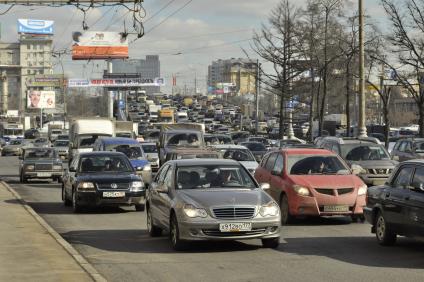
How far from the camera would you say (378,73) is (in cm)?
Answer: 5303

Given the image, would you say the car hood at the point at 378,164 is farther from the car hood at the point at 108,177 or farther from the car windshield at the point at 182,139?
the car windshield at the point at 182,139

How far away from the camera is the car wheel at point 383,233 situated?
12.2 m

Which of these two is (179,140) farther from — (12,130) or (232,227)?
(12,130)

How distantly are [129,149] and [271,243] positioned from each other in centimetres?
1745

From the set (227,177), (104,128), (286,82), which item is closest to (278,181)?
(227,177)

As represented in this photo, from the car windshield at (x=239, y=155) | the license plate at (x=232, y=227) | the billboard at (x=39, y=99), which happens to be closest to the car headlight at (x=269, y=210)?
the license plate at (x=232, y=227)

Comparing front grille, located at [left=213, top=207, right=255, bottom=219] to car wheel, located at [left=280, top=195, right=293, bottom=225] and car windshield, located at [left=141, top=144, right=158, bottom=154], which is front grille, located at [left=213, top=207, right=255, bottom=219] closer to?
car wheel, located at [left=280, top=195, right=293, bottom=225]

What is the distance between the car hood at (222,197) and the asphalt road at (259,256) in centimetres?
78

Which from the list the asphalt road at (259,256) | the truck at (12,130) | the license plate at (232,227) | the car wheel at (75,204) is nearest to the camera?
the asphalt road at (259,256)

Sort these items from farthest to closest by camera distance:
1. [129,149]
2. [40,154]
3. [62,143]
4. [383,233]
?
[62,143]
[40,154]
[129,149]
[383,233]

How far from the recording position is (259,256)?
11344 mm

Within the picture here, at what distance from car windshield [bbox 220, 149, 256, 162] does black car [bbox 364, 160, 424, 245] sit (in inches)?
595

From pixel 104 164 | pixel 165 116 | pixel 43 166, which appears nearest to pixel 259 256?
pixel 104 164

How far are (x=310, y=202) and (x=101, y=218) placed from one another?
548 centimetres
